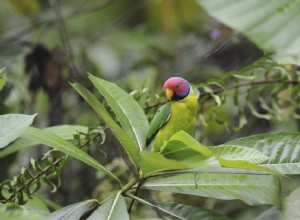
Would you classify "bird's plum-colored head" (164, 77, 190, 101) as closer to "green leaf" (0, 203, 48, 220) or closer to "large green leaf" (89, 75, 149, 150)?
"large green leaf" (89, 75, 149, 150)

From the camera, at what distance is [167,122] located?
55.6 inches

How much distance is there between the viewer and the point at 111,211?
1.08 m

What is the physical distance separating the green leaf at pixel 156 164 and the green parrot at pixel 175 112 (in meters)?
0.29

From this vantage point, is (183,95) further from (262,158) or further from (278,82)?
(262,158)

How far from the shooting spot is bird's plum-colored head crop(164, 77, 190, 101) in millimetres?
1450

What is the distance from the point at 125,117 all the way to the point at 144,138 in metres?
0.06

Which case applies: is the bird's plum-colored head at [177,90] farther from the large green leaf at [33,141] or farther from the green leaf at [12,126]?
the green leaf at [12,126]

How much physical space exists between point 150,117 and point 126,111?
0.26 metres

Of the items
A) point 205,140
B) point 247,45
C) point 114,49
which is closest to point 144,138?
point 205,140

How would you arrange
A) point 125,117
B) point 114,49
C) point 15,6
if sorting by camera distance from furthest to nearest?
point 114,49 < point 15,6 < point 125,117

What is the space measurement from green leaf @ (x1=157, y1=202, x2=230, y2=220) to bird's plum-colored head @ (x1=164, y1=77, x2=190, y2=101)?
36 centimetres

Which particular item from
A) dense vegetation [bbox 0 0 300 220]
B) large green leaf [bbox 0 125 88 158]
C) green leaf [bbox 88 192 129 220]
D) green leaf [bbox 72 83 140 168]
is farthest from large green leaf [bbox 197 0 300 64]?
large green leaf [bbox 0 125 88 158]

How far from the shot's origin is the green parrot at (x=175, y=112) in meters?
1.38

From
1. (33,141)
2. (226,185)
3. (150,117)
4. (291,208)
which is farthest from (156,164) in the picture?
(150,117)
